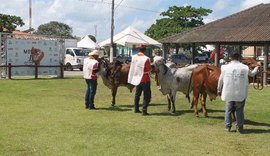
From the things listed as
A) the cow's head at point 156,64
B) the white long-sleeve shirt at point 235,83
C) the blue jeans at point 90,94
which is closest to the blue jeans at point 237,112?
the white long-sleeve shirt at point 235,83

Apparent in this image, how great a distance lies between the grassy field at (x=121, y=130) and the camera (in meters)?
7.81

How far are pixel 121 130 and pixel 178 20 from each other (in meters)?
49.7

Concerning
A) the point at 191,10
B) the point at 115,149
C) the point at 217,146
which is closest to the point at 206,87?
the point at 217,146

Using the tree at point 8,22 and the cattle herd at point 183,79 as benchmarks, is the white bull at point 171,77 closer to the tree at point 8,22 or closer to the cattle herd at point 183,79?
the cattle herd at point 183,79

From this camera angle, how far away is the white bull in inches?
476

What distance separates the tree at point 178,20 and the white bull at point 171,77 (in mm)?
44653

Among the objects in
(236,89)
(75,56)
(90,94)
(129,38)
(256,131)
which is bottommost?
(256,131)

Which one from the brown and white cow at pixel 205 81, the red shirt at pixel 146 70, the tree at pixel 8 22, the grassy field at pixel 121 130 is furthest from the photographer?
the tree at pixel 8 22

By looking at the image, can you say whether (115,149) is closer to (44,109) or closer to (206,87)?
(206,87)

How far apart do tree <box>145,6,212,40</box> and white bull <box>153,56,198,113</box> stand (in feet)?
147

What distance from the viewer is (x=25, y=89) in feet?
61.0

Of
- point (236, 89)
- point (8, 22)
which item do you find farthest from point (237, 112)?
point (8, 22)

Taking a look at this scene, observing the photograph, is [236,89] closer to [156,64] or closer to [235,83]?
[235,83]

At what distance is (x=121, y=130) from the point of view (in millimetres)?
9539
